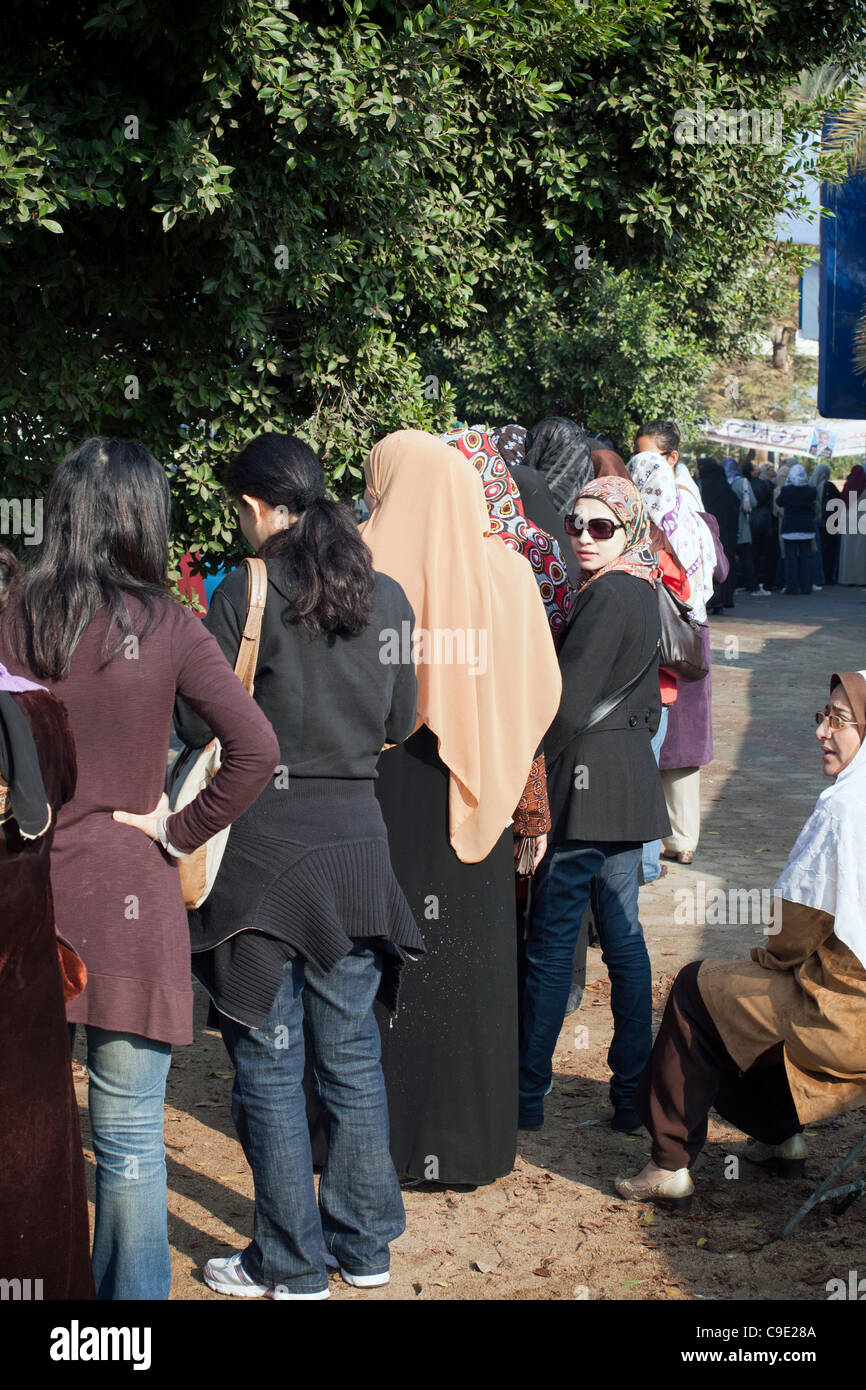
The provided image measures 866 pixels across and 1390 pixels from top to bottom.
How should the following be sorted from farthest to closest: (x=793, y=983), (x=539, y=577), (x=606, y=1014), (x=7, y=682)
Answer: (x=606, y=1014)
(x=539, y=577)
(x=793, y=983)
(x=7, y=682)

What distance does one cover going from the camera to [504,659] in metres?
3.90

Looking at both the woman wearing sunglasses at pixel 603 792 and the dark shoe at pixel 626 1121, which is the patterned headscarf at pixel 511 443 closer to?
the woman wearing sunglasses at pixel 603 792

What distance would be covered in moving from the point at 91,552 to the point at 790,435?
30591 millimetres

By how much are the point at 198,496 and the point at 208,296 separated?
0.92 metres

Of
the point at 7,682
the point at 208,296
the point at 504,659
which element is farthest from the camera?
the point at 208,296

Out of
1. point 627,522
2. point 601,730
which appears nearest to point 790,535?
point 627,522

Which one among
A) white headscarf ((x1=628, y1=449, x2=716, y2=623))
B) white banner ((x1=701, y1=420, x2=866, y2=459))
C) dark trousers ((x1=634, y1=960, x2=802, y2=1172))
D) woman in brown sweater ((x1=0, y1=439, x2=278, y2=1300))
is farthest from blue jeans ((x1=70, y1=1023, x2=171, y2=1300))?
white banner ((x1=701, y1=420, x2=866, y2=459))

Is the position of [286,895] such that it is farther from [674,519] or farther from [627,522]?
[674,519]

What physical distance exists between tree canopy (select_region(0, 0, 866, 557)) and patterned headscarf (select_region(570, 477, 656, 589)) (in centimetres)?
217

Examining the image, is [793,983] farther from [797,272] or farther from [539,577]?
[797,272]

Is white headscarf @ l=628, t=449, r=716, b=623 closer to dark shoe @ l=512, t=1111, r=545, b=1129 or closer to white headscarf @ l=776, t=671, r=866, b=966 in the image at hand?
dark shoe @ l=512, t=1111, r=545, b=1129

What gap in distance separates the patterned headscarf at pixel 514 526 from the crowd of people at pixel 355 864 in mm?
11

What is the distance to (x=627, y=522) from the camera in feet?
14.3
